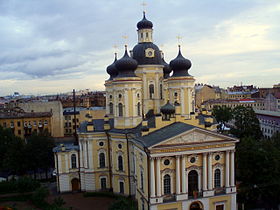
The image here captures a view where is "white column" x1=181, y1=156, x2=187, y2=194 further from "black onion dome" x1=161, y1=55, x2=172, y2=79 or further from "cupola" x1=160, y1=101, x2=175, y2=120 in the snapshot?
"black onion dome" x1=161, y1=55, x2=172, y2=79

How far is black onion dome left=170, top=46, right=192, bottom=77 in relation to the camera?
32969mm

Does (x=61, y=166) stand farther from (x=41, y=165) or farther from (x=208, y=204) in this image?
(x=208, y=204)

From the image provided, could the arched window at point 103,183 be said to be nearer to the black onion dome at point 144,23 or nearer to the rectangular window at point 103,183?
the rectangular window at point 103,183

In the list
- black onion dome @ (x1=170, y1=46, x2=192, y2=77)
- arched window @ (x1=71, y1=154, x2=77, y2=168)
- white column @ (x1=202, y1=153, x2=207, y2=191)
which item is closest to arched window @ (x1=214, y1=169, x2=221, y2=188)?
white column @ (x1=202, y1=153, x2=207, y2=191)

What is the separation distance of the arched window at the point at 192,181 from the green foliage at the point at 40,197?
15.8m

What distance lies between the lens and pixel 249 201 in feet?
92.0

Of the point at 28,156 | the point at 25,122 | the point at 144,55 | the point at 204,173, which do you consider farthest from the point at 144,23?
the point at 25,122

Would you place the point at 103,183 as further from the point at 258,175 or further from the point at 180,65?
the point at 258,175

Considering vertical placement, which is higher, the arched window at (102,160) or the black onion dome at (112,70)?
the black onion dome at (112,70)

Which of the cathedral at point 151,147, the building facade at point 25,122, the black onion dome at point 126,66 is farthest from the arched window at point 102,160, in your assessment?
the building facade at point 25,122

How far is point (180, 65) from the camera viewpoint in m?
33.0

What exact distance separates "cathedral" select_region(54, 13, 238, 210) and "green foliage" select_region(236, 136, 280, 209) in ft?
11.4

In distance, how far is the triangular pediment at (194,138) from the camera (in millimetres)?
23219

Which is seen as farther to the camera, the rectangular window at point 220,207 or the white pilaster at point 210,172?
the rectangular window at point 220,207
